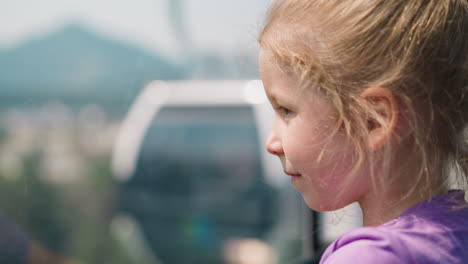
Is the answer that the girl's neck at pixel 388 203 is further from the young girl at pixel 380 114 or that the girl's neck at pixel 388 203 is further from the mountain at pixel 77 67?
the mountain at pixel 77 67

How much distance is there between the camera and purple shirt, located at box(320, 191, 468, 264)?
554mm

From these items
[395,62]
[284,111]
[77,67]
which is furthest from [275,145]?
[77,67]

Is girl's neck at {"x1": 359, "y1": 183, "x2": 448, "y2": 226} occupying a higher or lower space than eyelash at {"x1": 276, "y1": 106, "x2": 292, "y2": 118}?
lower

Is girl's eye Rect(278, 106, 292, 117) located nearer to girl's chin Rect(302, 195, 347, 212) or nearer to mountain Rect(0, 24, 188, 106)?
girl's chin Rect(302, 195, 347, 212)

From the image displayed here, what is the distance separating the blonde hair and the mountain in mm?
796

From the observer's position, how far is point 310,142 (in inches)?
25.2

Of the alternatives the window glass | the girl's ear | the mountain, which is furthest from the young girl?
the window glass

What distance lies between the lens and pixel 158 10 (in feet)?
5.36

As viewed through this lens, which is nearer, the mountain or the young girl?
the young girl

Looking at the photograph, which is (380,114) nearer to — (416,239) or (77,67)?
(416,239)

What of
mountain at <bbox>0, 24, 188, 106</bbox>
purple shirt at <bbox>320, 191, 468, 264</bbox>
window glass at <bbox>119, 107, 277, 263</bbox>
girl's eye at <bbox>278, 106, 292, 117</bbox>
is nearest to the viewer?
purple shirt at <bbox>320, 191, 468, 264</bbox>

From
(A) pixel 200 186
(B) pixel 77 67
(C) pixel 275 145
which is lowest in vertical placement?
(A) pixel 200 186

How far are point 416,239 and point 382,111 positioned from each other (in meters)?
0.13

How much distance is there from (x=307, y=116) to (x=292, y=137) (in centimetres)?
3
